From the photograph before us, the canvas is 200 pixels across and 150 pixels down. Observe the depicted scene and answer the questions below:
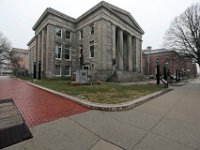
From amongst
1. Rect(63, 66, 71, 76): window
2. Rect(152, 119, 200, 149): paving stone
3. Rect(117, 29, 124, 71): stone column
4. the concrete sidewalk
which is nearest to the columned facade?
Rect(117, 29, 124, 71): stone column

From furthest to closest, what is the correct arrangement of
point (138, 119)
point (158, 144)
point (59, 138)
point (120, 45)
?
point (120, 45)
point (138, 119)
point (59, 138)
point (158, 144)

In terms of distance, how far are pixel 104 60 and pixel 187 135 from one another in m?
20.5

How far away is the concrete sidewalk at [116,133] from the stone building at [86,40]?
1761cm

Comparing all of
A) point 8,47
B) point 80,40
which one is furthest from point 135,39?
point 8,47

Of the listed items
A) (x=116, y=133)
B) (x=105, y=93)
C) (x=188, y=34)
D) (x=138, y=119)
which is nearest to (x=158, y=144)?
(x=116, y=133)

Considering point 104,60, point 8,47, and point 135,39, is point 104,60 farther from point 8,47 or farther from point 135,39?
point 8,47

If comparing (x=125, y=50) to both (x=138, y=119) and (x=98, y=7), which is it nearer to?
(x=98, y=7)

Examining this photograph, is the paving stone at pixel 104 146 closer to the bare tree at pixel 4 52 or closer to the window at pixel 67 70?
the window at pixel 67 70

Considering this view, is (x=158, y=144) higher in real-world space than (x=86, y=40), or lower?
lower

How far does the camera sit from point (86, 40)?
1053 inches

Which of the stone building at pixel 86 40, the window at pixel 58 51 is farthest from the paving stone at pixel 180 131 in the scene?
the window at pixel 58 51

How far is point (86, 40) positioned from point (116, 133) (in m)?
24.9

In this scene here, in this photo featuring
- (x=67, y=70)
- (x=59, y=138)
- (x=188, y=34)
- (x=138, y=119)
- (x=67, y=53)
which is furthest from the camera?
(x=67, y=53)

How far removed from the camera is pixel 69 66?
91.8ft
